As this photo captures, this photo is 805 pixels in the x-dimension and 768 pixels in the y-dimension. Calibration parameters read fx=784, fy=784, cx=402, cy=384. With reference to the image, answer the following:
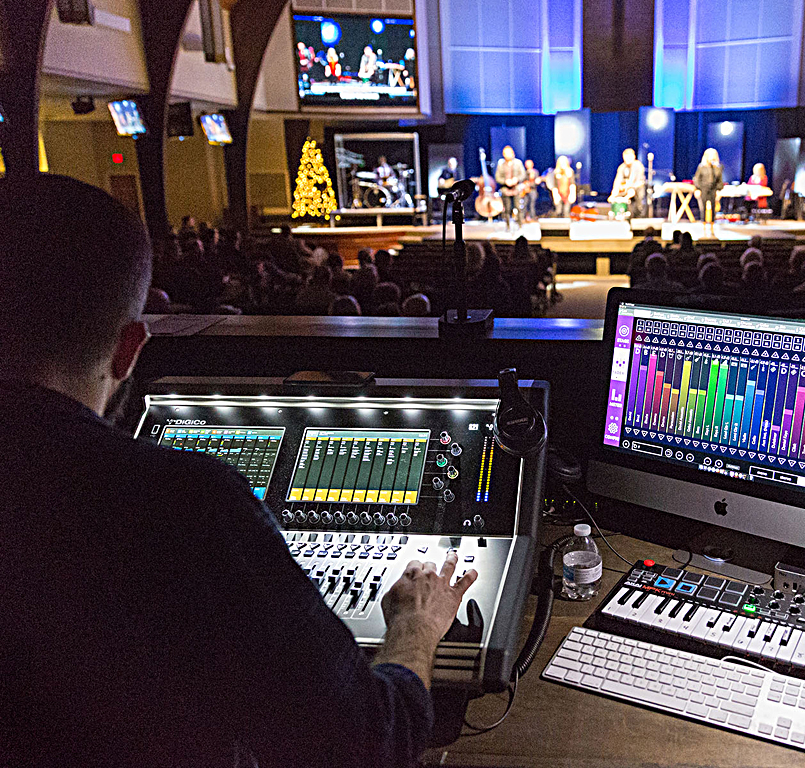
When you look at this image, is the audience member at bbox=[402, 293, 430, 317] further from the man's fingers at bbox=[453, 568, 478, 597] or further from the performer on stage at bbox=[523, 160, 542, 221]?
the performer on stage at bbox=[523, 160, 542, 221]

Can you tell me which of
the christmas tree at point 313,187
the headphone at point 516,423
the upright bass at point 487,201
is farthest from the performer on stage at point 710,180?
the headphone at point 516,423

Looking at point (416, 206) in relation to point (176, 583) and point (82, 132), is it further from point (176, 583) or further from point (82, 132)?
point (176, 583)

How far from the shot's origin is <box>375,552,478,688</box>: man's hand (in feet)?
3.90

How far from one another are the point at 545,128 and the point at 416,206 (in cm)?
326

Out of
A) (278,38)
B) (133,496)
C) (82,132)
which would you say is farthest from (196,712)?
(82,132)

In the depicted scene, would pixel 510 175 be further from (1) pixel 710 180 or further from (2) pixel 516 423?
(2) pixel 516 423

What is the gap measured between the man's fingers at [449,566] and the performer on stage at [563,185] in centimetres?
1399

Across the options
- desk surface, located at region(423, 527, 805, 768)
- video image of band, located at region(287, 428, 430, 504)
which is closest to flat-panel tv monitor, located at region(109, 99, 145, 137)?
video image of band, located at region(287, 428, 430, 504)

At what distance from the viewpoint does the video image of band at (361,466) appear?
5.49 ft

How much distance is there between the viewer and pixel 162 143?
995 centimetres

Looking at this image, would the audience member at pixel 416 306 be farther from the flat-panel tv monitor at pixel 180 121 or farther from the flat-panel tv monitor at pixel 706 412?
the flat-panel tv monitor at pixel 180 121

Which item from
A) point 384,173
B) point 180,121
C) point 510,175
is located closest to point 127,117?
point 180,121

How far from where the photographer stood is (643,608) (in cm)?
150

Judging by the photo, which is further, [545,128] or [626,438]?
[545,128]
